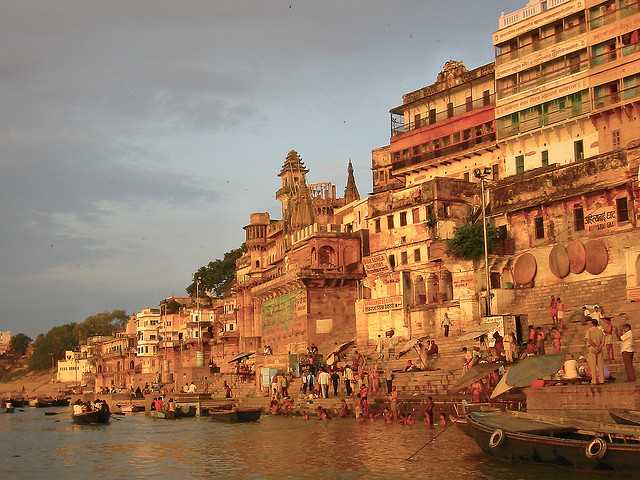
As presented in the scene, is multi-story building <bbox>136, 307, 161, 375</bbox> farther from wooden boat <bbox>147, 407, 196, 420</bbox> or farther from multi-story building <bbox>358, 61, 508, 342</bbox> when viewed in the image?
multi-story building <bbox>358, 61, 508, 342</bbox>

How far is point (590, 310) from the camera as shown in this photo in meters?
29.1

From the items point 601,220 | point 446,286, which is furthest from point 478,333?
point 446,286

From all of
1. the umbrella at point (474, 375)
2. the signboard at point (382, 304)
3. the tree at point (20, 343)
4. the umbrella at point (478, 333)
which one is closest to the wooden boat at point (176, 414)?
the signboard at point (382, 304)

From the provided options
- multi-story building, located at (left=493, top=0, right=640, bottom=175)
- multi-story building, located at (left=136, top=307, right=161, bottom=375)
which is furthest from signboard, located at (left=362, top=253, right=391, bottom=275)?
multi-story building, located at (left=136, top=307, right=161, bottom=375)

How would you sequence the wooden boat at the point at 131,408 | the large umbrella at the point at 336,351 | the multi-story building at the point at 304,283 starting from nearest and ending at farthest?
the large umbrella at the point at 336,351 → the multi-story building at the point at 304,283 → the wooden boat at the point at 131,408

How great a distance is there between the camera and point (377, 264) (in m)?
43.3

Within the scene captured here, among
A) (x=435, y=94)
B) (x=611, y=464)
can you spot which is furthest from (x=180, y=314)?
(x=611, y=464)

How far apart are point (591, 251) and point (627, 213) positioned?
1.86 meters

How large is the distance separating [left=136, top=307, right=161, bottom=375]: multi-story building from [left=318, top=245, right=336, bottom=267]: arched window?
39.3 meters

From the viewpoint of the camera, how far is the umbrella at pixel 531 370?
66.9 feet

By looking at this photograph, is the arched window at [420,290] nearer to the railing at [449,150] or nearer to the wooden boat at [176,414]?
the railing at [449,150]

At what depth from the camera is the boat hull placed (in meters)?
41.5

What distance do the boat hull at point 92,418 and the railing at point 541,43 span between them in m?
24.6

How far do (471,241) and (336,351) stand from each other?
10170 mm
